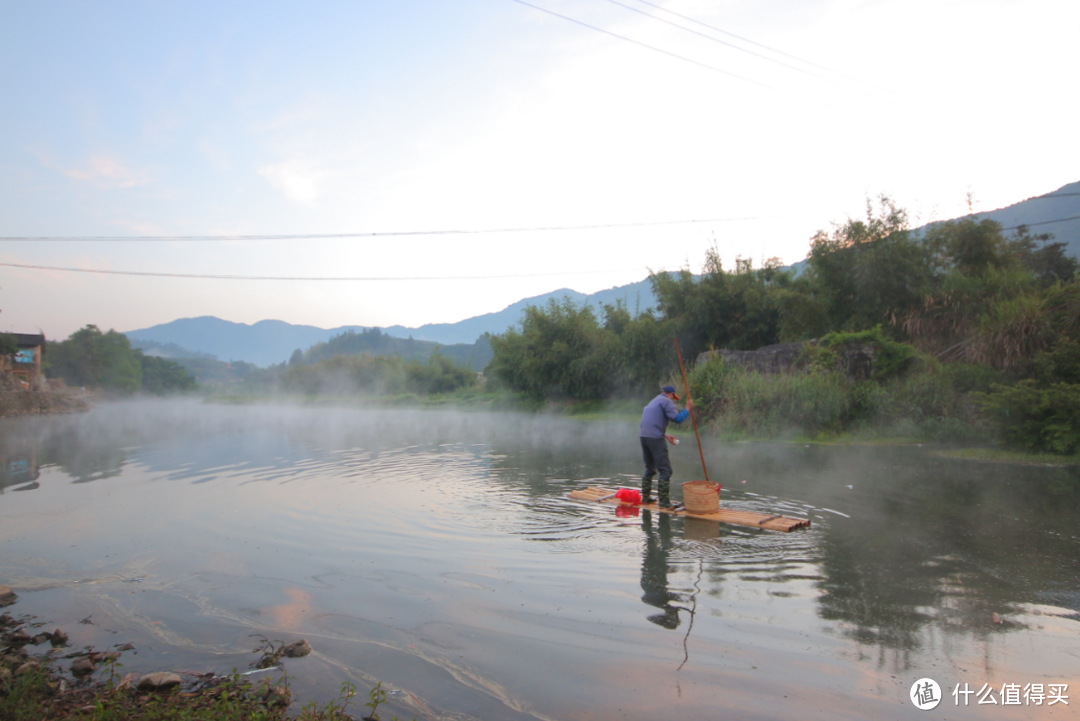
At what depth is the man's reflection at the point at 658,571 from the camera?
5.27m

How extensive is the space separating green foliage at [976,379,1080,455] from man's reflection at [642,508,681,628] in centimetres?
941

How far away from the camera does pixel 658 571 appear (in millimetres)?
6523

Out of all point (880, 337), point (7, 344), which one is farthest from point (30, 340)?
point (880, 337)

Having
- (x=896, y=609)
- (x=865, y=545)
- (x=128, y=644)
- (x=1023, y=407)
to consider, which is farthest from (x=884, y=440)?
(x=128, y=644)

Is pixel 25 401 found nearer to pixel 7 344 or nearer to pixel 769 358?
pixel 7 344

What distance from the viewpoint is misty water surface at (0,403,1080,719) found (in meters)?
4.15

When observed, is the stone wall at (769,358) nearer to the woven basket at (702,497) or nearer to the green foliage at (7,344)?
the woven basket at (702,497)

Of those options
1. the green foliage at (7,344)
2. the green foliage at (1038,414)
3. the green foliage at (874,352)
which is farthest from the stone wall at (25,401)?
the green foliage at (1038,414)

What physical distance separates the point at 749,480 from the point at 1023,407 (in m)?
6.55

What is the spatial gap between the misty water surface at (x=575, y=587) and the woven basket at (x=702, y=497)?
1.56 ft

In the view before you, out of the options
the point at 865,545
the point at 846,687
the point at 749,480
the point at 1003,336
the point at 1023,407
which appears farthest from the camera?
the point at 1003,336

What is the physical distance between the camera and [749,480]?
1222 centimetres

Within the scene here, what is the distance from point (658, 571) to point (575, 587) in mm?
993

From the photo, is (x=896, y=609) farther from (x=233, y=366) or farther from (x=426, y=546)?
(x=233, y=366)
